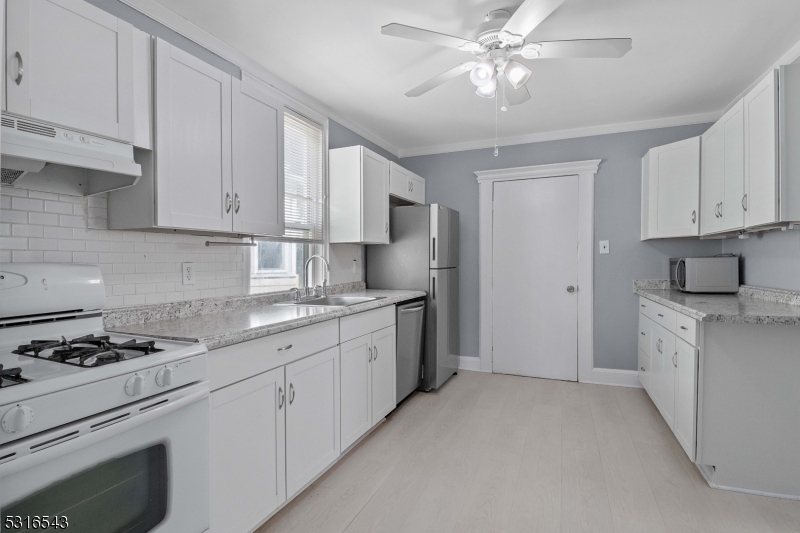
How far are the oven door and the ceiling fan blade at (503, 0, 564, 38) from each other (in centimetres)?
192

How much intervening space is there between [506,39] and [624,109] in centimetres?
201

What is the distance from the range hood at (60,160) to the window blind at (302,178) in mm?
1309

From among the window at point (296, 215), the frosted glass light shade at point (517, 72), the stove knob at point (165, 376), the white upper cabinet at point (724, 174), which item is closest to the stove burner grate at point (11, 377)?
the stove knob at point (165, 376)

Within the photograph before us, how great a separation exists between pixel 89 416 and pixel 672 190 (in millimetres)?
3996

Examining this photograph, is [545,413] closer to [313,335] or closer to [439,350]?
[439,350]

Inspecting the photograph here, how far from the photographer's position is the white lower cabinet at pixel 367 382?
2.49 metres

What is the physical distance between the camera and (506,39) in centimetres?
209

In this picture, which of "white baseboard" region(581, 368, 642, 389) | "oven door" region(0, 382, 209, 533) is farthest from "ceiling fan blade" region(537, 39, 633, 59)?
"white baseboard" region(581, 368, 642, 389)

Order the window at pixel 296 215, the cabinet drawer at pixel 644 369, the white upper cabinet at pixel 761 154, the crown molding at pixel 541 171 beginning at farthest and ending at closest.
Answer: the crown molding at pixel 541 171, the cabinet drawer at pixel 644 369, the window at pixel 296 215, the white upper cabinet at pixel 761 154

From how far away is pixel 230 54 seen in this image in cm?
251

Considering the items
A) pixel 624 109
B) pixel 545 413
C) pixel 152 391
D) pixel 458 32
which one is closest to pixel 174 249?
pixel 152 391

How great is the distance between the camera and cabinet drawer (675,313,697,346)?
2.27m

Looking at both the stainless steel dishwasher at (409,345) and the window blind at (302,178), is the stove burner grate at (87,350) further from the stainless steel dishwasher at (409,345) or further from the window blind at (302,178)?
the stainless steel dishwasher at (409,345)

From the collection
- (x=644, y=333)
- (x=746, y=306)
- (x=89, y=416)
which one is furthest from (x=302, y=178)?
(x=644, y=333)
